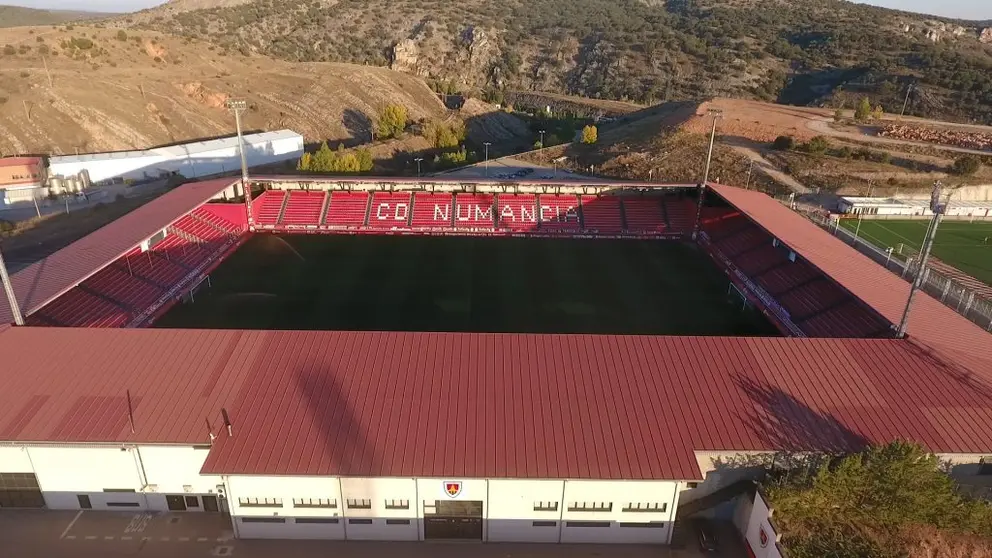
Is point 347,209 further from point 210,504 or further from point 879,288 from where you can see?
point 879,288

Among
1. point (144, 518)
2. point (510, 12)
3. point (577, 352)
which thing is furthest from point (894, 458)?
point (510, 12)

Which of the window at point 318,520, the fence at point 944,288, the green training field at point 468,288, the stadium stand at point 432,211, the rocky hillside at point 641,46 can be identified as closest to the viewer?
the window at point 318,520

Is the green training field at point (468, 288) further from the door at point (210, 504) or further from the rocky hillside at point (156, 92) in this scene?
the rocky hillside at point (156, 92)

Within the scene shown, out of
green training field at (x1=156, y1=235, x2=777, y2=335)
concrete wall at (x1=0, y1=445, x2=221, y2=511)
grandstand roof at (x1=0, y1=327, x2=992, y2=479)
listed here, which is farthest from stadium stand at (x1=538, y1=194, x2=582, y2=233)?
concrete wall at (x1=0, y1=445, x2=221, y2=511)

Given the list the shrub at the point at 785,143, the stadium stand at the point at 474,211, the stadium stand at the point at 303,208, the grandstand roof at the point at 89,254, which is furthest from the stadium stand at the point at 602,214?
the grandstand roof at the point at 89,254

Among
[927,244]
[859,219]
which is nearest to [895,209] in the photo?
[859,219]

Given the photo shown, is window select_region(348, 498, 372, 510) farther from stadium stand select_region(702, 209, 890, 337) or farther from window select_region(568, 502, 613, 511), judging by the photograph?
stadium stand select_region(702, 209, 890, 337)

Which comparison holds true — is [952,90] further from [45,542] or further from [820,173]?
[45,542]

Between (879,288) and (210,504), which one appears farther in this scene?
(879,288)
